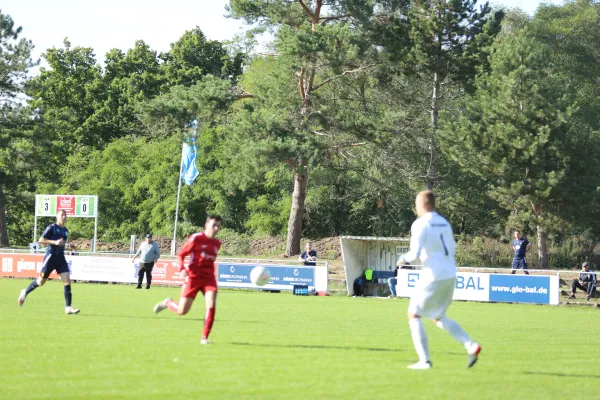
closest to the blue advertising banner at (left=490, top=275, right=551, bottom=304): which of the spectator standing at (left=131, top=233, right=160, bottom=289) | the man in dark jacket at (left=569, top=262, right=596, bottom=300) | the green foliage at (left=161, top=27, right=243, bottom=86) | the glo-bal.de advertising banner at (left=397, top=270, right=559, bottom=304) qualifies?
the glo-bal.de advertising banner at (left=397, top=270, right=559, bottom=304)

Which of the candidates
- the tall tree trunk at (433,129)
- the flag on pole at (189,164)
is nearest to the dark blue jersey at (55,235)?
the tall tree trunk at (433,129)

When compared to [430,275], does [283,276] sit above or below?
below

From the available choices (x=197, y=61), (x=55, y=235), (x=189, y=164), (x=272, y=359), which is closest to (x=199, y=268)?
(x=272, y=359)

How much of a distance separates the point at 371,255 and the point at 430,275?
25.3 m

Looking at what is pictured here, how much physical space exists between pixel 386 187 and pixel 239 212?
19614mm

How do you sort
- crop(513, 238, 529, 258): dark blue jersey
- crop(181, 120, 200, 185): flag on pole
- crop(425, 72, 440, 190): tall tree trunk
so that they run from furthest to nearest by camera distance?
crop(181, 120, 200, 185): flag on pole
crop(425, 72, 440, 190): tall tree trunk
crop(513, 238, 529, 258): dark blue jersey

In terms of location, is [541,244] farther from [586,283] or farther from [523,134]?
[586,283]

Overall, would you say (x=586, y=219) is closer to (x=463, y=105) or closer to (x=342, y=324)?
(x=463, y=105)

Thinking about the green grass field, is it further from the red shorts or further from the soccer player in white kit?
the red shorts

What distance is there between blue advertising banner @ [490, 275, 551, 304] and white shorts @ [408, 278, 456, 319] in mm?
21052

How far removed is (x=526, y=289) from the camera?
3058 centimetres

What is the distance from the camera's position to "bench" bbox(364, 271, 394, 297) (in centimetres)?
3444

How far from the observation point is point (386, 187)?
164ft

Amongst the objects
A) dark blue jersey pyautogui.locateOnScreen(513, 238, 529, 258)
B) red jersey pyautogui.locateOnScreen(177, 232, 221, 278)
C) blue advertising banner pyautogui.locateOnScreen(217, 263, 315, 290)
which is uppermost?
dark blue jersey pyautogui.locateOnScreen(513, 238, 529, 258)
